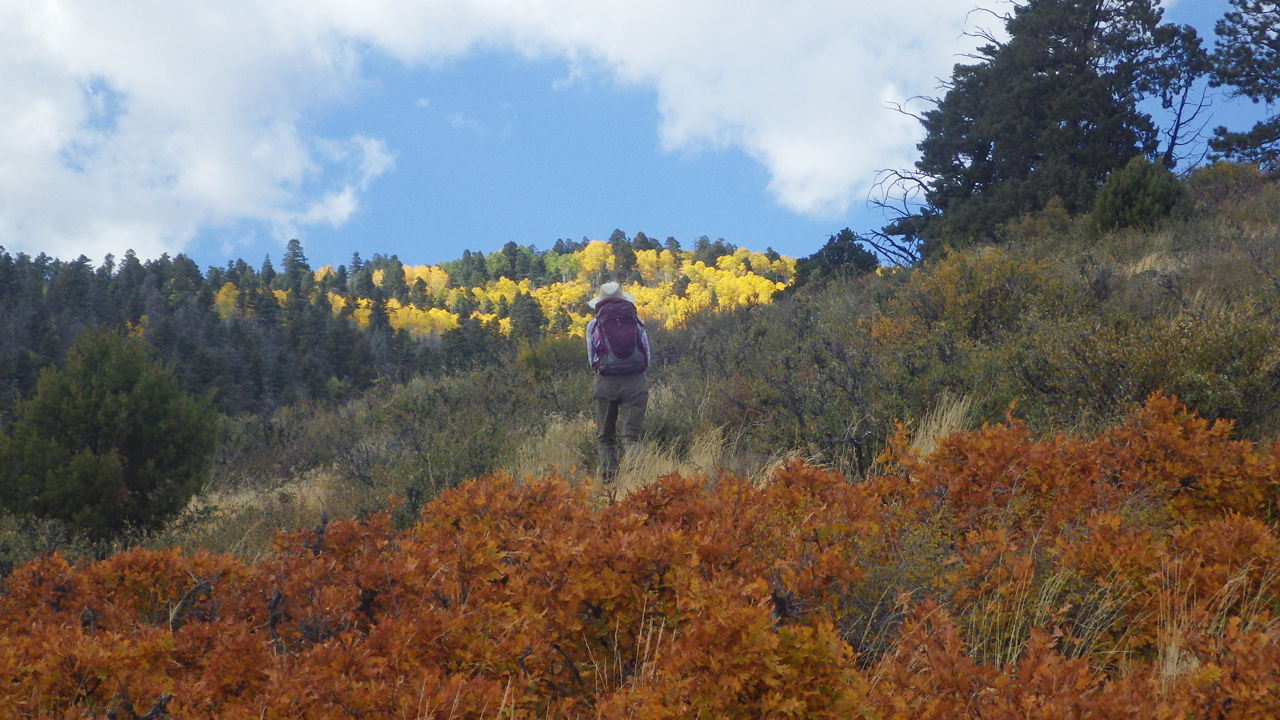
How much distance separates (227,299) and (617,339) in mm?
73443

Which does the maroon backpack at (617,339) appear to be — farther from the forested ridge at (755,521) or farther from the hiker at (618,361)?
the forested ridge at (755,521)

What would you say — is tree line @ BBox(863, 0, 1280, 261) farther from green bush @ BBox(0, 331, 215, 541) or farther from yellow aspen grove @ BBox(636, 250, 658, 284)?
yellow aspen grove @ BBox(636, 250, 658, 284)

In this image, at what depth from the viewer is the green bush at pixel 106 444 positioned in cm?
752

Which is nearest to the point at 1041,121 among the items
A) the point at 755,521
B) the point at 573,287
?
the point at 755,521

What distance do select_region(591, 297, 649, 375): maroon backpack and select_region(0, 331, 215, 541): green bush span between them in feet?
14.8

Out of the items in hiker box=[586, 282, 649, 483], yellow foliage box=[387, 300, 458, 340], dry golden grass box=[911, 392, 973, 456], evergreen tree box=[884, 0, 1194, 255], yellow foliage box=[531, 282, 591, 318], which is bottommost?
dry golden grass box=[911, 392, 973, 456]

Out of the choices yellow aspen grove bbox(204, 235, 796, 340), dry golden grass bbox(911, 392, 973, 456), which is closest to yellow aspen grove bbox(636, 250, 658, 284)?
yellow aspen grove bbox(204, 235, 796, 340)

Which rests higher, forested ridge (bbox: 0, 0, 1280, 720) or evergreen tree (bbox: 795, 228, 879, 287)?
evergreen tree (bbox: 795, 228, 879, 287)

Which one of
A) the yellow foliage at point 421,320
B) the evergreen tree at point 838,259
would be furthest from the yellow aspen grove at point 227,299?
the evergreen tree at point 838,259

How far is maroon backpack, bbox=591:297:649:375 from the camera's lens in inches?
280

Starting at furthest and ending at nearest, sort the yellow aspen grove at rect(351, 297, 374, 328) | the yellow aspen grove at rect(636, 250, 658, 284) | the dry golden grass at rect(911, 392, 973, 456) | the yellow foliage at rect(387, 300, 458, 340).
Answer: the yellow aspen grove at rect(636, 250, 658, 284) < the yellow foliage at rect(387, 300, 458, 340) < the yellow aspen grove at rect(351, 297, 374, 328) < the dry golden grass at rect(911, 392, 973, 456)

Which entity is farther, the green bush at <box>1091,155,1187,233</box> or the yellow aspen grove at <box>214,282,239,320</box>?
the yellow aspen grove at <box>214,282,239,320</box>

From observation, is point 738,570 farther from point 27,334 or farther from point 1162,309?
point 27,334

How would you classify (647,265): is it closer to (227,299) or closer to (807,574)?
(227,299)
